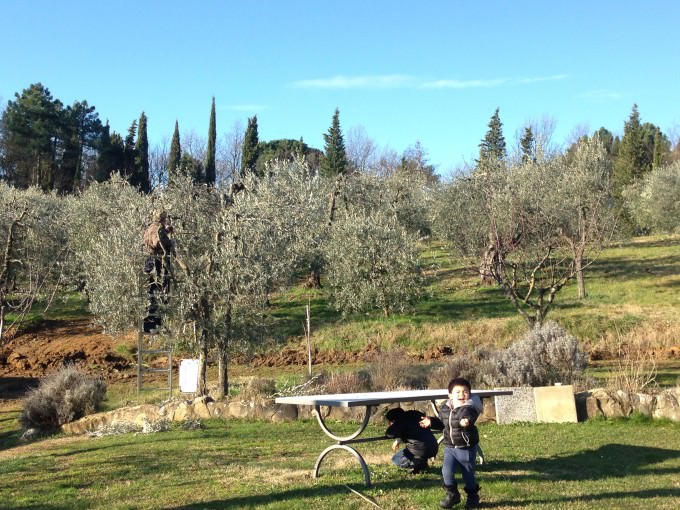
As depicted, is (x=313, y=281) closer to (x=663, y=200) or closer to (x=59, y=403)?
(x=59, y=403)

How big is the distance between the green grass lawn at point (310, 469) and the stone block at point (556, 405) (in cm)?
33

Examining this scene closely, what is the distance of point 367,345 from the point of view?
2405 centimetres

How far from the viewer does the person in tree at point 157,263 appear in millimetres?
13664

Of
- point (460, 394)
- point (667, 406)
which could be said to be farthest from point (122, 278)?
point (667, 406)

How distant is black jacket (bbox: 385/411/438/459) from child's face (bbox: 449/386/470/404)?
4.08ft

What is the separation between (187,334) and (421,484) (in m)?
9.10

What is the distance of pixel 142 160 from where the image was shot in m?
55.7

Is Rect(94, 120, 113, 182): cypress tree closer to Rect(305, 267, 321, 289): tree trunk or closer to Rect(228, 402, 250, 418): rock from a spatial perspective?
Rect(305, 267, 321, 289): tree trunk

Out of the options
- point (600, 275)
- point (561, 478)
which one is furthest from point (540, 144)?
point (561, 478)

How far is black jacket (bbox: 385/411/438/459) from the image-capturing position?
7297mm

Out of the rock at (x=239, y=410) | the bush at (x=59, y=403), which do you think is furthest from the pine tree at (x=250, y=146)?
the rock at (x=239, y=410)

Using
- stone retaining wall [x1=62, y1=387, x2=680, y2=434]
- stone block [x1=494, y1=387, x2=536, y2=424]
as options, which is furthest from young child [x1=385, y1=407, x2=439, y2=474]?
stone block [x1=494, y1=387, x2=536, y2=424]

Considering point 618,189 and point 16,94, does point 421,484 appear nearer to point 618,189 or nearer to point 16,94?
point 618,189

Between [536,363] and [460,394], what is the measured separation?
7532 mm
